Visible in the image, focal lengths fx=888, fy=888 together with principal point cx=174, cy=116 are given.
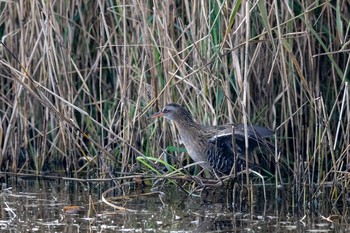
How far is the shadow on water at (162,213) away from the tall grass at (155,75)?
0.28 m

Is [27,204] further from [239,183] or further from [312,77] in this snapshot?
[312,77]

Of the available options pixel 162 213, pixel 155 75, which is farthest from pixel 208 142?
pixel 162 213

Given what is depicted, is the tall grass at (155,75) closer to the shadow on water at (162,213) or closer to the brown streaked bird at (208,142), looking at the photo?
the brown streaked bird at (208,142)

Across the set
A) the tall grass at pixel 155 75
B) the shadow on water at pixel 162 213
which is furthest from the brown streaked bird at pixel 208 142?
the shadow on water at pixel 162 213

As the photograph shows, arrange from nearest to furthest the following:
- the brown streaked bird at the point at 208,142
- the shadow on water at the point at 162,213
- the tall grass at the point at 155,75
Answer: the shadow on water at the point at 162,213, the tall grass at the point at 155,75, the brown streaked bird at the point at 208,142

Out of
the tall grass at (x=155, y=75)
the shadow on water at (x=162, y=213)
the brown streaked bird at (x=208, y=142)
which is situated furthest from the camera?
the brown streaked bird at (x=208, y=142)

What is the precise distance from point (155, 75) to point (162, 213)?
138cm

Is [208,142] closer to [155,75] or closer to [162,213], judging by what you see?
[155,75]

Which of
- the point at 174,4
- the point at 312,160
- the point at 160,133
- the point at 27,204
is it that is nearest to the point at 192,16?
the point at 174,4

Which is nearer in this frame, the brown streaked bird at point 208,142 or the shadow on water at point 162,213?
the shadow on water at point 162,213

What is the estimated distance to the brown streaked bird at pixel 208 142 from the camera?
23.1 feet

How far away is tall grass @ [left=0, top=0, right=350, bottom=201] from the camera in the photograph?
6906 mm

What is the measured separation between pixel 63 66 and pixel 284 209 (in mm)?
2309

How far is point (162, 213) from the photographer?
6.23 meters
